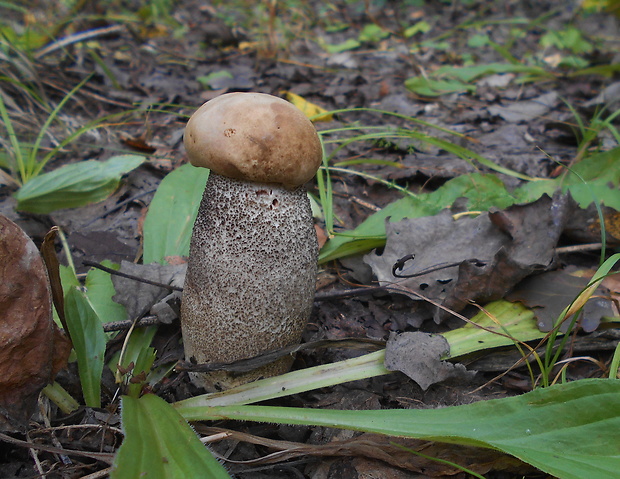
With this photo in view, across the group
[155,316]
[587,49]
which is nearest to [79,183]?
[155,316]

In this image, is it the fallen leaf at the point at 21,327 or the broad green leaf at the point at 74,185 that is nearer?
the fallen leaf at the point at 21,327

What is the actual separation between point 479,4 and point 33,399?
905 cm

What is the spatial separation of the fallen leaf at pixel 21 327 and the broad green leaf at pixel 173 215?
762 mm

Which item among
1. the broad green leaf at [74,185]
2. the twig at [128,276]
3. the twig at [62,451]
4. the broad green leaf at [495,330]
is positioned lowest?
the broad green leaf at [495,330]

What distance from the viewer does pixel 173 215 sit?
2.22 metres

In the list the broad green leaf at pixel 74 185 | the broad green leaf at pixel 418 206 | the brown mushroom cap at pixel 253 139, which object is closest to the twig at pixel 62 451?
the brown mushroom cap at pixel 253 139

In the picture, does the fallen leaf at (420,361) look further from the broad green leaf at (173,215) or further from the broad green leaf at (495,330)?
the broad green leaf at (173,215)

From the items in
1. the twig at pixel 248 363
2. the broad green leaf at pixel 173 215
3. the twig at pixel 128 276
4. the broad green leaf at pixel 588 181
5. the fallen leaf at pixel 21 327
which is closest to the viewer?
the fallen leaf at pixel 21 327

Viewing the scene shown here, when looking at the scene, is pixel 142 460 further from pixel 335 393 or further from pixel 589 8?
pixel 589 8

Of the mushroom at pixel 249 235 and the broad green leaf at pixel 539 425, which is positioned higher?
the mushroom at pixel 249 235

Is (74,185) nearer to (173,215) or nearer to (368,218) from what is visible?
(173,215)

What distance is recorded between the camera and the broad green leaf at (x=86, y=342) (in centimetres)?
153

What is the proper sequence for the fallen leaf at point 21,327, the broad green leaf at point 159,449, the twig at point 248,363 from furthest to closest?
the twig at point 248,363
the fallen leaf at point 21,327
the broad green leaf at point 159,449

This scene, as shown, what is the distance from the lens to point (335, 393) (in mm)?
1712
